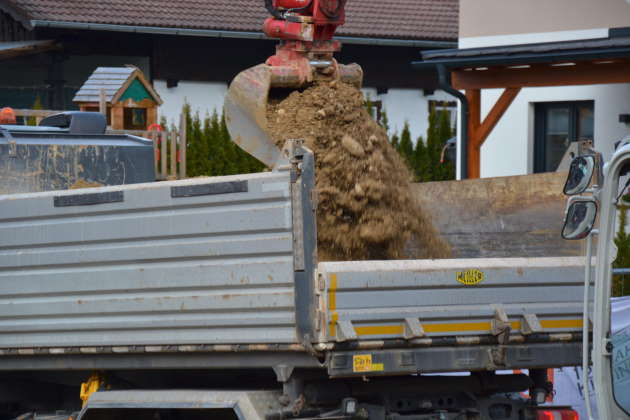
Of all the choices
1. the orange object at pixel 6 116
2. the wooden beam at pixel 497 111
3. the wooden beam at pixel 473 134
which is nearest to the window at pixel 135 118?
the wooden beam at pixel 473 134

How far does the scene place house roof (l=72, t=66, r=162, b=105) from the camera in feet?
57.0

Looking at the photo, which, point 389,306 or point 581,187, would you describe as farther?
point 389,306

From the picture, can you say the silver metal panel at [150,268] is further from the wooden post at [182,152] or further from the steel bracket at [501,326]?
the wooden post at [182,152]

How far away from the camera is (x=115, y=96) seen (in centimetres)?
1744

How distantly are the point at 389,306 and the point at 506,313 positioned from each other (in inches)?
25.0

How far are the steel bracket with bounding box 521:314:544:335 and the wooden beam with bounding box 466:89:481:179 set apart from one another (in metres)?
10.1

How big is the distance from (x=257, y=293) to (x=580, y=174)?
64.4 inches

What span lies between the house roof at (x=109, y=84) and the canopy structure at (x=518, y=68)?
434 cm

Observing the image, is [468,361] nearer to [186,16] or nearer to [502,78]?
[502,78]

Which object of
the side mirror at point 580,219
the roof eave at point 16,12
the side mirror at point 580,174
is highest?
the roof eave at point 16,12

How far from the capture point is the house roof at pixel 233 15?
881 inches

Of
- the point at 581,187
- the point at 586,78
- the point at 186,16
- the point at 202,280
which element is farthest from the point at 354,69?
the point at 186,16

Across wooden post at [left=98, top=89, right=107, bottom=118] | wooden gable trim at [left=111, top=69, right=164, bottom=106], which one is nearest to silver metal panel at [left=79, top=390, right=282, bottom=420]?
wooden post at [left=98, top=89, right=107, bottom=118]

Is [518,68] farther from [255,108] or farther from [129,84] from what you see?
[255,108]
